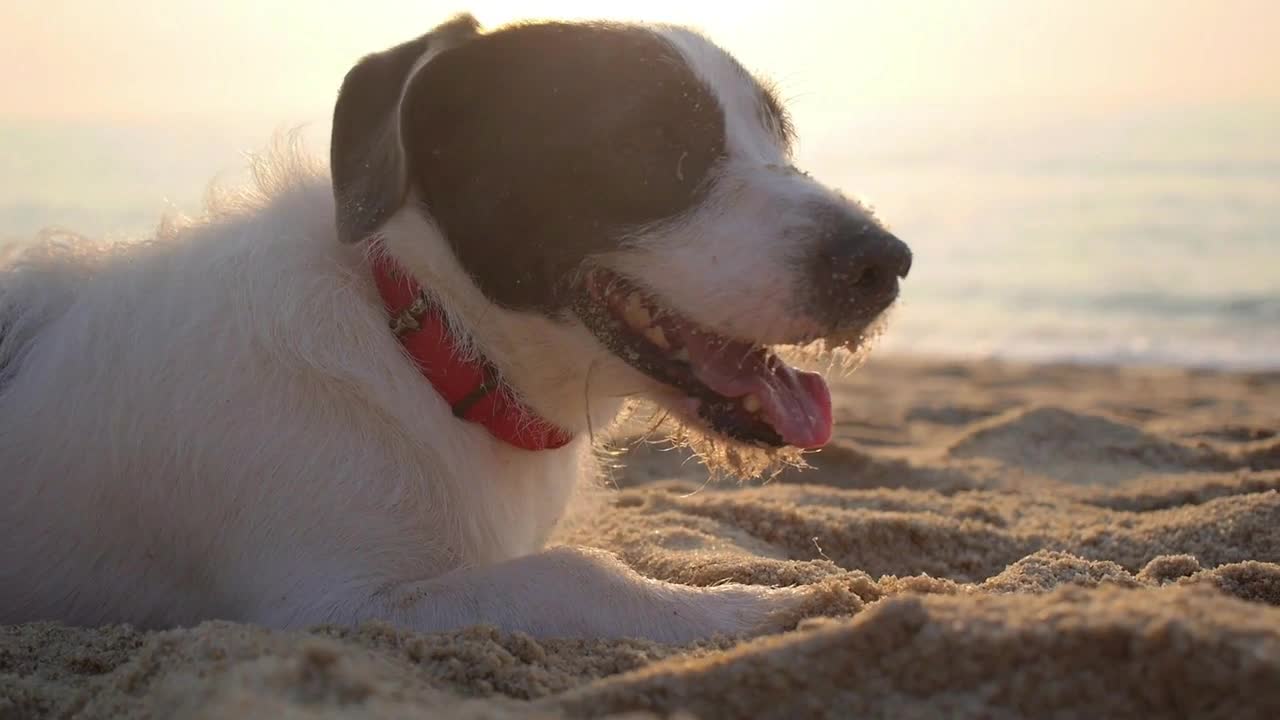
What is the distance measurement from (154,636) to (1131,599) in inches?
69.2

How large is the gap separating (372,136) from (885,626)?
1736 millimetres

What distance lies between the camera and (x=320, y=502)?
2.85 meters

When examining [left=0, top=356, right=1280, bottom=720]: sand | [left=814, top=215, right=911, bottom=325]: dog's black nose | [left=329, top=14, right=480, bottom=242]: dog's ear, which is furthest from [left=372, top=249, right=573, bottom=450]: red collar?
[left=814, top=215, right=911, bottom=325]: dog's black nose

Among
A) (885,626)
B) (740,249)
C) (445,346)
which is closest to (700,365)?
(740,249)

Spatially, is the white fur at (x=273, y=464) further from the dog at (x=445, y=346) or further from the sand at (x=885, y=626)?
the sand at (x=885, y=626)

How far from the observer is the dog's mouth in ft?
9.75

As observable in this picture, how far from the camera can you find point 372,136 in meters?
3.03

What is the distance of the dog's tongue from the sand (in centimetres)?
36

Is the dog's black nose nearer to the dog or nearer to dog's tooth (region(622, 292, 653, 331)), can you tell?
the dog

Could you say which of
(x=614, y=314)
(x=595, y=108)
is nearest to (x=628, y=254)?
(x=614, y=314)

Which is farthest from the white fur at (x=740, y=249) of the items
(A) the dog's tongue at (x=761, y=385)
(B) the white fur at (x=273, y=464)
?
(B) the white fur at (x=273, y=464)

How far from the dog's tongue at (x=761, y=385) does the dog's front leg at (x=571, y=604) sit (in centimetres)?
38

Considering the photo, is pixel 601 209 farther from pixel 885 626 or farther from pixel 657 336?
pixel 885 626

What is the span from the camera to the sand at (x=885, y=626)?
1818mm
